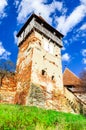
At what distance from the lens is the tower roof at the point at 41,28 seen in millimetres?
21219

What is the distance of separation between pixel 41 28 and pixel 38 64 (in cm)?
469

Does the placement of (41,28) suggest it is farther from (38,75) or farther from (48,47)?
(38,75)

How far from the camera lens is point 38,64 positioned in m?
18.9

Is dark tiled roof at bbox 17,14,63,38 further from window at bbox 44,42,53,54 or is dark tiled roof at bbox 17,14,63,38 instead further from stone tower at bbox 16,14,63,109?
window at bbox 44,42,53,54

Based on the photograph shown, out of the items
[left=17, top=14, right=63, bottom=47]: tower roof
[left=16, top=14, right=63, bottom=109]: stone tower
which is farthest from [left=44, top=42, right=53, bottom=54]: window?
[left=17, top=14, right=63, bottom=47]: tower roof

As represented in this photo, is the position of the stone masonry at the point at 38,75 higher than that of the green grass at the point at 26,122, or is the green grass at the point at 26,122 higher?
the stone masonry at the point at 38,75

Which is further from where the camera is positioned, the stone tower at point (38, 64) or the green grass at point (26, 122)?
the stone tower at point (38, 64)

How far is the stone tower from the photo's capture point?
17.4 m

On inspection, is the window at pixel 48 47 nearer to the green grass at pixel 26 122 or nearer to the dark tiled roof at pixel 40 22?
the dark tiled roof at pixel 40 22

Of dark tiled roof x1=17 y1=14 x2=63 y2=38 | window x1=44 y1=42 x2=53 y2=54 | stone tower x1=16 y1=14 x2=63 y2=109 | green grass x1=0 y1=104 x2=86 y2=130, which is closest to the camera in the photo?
green grass x1=0 y1=104 x2=86 y2=130

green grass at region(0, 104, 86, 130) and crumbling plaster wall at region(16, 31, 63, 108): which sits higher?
crumbling plaster wall at region(16, 31, 63, 108)

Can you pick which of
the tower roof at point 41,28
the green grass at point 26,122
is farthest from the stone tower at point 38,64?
the green grass at point 26,122

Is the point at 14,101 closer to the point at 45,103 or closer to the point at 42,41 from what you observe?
the point at 45,103

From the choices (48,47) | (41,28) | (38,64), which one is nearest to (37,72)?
(38,64)
